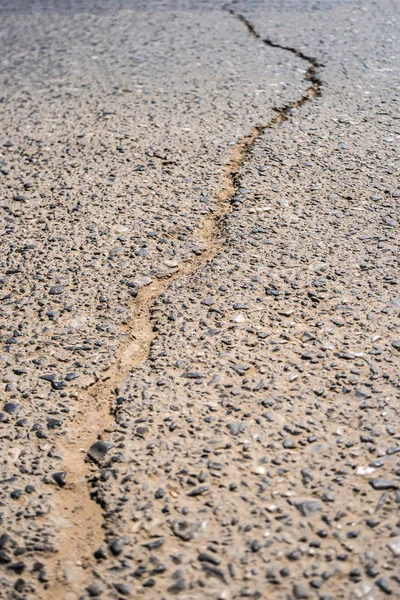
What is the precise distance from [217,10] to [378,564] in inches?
159

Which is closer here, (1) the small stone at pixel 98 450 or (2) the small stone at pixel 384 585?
(2) the small stone at pixel 384 585

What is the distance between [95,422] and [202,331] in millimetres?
407

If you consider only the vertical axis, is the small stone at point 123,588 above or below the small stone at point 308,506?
below

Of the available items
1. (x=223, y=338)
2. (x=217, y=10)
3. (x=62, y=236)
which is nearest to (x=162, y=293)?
(x=223, y=338)

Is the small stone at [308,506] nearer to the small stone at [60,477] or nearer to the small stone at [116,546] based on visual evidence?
the small stone at [116,546]

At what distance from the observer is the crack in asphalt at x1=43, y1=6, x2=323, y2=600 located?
132 centimetres

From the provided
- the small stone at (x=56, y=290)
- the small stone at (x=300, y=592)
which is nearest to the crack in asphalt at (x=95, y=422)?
the small stone at (x=56, y=290)

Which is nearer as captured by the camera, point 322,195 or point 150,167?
point 322,195

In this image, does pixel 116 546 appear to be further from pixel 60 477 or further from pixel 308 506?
pixel 308 506

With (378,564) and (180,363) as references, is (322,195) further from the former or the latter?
(378,564)

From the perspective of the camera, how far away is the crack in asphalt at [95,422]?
132 cm

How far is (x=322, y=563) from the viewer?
1263 mm

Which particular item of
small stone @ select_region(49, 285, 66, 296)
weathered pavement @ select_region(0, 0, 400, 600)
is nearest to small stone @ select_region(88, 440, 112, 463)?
weathered pavement @ select_region(0, 0, 400, 600)

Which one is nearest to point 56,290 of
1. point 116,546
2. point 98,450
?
point 98,450
